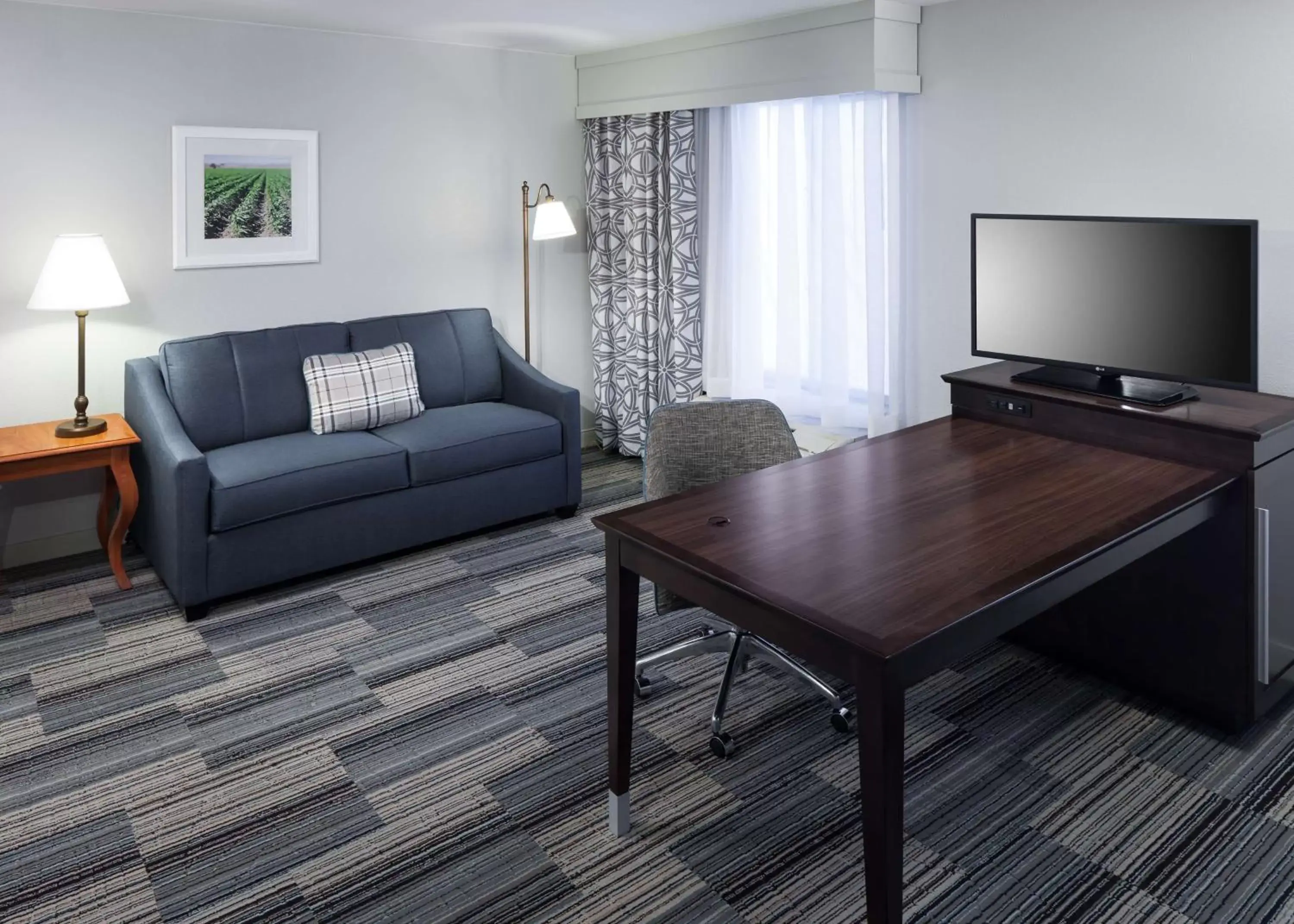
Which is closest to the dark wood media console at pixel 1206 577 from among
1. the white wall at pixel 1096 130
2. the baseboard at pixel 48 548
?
the white wall at pixel 1096 130

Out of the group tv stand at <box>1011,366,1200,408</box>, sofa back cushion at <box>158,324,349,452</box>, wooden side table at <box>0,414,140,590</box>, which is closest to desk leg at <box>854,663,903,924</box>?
tv stand at <box>1011,366,1200,408</box>

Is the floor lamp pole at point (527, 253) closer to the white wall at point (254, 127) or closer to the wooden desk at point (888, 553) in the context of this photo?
the white wall at point (254, 127)

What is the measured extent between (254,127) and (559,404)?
174cm

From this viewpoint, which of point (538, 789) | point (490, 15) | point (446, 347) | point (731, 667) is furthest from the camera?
point (446, 347)

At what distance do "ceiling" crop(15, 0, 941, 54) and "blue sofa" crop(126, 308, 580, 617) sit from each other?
1251mm

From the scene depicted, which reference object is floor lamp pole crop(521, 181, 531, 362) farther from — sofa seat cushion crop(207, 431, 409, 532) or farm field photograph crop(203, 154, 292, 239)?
sofa seat cushion crop(207, 431, 409, 532)

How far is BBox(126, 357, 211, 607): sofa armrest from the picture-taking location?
3.58 meters

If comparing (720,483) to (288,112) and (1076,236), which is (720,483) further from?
(288,112)

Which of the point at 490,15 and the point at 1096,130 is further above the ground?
the point at 490,15

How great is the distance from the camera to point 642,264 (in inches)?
205

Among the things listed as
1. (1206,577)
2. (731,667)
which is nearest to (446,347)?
(731,667)

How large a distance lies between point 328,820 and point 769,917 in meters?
1.09

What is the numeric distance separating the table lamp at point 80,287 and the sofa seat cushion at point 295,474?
1.64 feet

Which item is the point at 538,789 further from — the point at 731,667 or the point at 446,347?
the point at 446,347
